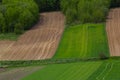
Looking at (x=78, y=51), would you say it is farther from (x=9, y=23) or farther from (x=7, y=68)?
(x=9, y=23)

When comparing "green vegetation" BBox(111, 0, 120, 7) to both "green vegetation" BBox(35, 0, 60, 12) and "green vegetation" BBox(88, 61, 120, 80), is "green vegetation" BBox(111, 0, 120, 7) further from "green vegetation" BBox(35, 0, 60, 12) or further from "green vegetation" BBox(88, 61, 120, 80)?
"green vegetation" BBox(88, 61, 120, 80)

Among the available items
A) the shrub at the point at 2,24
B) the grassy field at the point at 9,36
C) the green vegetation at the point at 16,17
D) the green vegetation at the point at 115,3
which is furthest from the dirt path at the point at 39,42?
the green vegetation at the point at 115,3

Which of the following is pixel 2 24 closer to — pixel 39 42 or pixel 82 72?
pixel 39 42

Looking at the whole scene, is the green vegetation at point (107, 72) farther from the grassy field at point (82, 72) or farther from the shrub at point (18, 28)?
the shrub at point (18, 28)

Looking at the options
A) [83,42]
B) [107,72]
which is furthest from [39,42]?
[107,72]

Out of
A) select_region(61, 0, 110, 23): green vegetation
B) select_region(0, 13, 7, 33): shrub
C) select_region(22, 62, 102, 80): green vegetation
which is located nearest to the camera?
select_region(22, 62, 102, 80): green vegetation

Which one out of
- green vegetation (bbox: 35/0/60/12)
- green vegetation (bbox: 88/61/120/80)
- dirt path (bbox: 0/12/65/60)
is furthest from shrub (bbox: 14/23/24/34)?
green vegetation (bbox: 88/61/120/80)

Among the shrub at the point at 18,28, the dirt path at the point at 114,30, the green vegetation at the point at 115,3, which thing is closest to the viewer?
the dirt path at the point at 114,30
